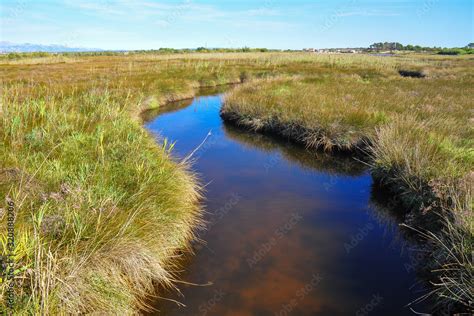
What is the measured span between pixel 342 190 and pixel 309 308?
195 inches

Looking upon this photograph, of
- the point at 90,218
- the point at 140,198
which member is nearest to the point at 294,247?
the point at 140,198

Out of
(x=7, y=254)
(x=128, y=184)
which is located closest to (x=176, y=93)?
(x=128, y=184)

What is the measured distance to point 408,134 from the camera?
950 cm

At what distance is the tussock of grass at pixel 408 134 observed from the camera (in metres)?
5.13

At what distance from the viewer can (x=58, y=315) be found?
3.48m

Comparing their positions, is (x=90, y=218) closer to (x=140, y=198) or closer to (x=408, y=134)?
(x=140, y=198)

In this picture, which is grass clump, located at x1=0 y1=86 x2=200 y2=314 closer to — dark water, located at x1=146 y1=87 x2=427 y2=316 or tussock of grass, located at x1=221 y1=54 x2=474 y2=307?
dark water, located at x1=146 y1=87 x2=427 y2=316

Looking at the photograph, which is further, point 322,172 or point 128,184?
point 322,172

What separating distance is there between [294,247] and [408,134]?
5337mm

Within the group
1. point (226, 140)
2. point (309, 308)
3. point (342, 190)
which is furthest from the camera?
point (226, 140)

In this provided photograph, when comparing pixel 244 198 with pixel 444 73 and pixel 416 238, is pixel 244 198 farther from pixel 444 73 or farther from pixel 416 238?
pixel 444 73

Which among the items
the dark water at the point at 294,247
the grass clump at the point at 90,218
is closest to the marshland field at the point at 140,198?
the grass clump at the point at 90,218

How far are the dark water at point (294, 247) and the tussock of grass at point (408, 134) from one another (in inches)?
28.6

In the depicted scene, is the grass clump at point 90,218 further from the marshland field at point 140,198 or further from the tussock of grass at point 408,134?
the tussock of grass at point 408,134
